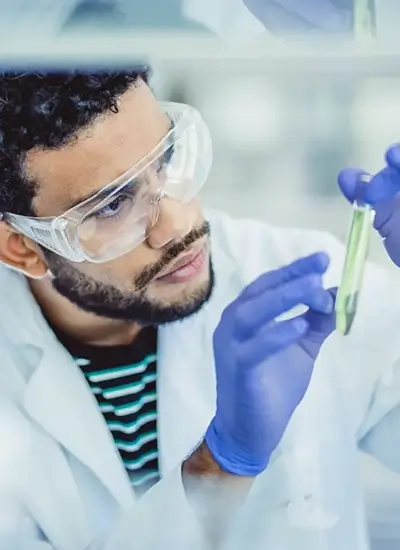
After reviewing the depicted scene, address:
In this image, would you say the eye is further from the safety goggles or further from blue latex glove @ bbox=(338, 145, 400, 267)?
blue latex glove @ bbox=(338, 145, 400, 267)

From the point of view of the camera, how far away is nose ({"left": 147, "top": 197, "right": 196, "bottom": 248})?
0.92 m

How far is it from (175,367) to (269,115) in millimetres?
298

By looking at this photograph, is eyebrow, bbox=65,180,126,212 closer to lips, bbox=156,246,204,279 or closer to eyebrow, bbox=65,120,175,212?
eyebrow, bbox=65,120,175,212

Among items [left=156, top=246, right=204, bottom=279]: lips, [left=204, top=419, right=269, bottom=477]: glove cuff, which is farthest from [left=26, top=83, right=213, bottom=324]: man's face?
[left=204, top=419, right=269, bottom=477]: glove cuff

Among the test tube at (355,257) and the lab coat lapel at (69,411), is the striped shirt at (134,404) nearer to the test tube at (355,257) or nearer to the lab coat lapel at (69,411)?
the lab coat lapel at (69,411)

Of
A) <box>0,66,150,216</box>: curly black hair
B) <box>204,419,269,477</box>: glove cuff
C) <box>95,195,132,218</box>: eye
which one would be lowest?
<box>204,419,269,477</box>: glove cuff

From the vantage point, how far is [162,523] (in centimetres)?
100

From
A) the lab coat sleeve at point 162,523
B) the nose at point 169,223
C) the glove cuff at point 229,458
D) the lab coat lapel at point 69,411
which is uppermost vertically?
the nose at point 169,223

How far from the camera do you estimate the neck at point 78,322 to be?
0.97m

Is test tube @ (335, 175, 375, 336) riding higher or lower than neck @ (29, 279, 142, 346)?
higher

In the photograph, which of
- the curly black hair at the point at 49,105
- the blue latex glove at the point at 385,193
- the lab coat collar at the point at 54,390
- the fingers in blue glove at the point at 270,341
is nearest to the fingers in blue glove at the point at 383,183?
the blue latex glove at the point at 385,193

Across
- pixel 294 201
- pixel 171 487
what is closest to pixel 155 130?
pixel 294 201

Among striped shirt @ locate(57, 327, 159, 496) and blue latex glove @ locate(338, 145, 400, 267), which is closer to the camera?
blue latex glove @ locate(338, 145, 400, 267)

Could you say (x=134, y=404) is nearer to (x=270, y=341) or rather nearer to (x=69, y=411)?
(x=69, y=411)
